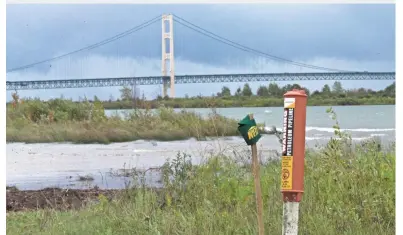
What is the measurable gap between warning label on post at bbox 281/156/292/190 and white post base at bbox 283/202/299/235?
15 cm

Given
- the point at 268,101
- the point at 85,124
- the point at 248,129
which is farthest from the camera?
the point at 85,124

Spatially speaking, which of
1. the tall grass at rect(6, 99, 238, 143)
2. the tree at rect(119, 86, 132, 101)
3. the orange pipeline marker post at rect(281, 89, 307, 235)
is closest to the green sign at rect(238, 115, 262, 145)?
the orange pipeline marker post at rect(281, 89, 307, 235)

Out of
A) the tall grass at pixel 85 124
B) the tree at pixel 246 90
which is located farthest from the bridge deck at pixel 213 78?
the tall grass at pixel 85 124

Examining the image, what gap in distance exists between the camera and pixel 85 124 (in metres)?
14.3

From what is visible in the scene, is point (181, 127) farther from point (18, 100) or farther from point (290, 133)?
point (290, 133)

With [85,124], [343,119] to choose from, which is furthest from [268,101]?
[85,124]

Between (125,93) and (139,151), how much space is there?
3.08 feet

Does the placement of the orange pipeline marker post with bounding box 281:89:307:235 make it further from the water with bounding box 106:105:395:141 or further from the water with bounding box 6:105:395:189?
the water with bounding box 106:105:395:141

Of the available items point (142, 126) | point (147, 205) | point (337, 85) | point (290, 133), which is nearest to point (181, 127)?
point (142, 126)

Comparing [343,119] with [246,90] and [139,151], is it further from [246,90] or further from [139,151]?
[139,151]

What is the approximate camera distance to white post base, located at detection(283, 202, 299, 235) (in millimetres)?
3326

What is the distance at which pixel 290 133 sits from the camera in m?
3.18

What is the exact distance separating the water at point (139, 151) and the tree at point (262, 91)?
0.26 meters

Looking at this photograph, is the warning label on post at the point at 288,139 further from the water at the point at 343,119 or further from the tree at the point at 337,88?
the tree at the point at 337,88
